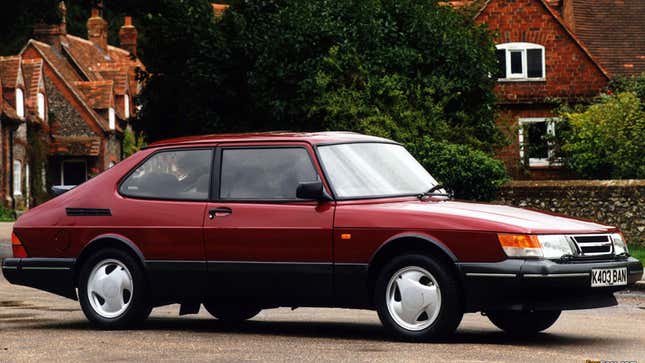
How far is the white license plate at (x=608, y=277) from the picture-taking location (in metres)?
9.92

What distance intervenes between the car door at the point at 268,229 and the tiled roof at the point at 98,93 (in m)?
58.4

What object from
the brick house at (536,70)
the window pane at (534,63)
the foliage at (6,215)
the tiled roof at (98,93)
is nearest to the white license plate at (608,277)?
the brick house at (536,70)

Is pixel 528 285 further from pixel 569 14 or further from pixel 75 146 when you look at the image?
pixel 75 146

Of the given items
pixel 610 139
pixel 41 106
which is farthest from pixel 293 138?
pixel 41 106

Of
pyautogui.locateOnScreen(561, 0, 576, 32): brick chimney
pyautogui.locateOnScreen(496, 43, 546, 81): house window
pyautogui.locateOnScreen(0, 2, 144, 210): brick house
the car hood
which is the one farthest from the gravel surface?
pyautogui.locateOnScreen(0, 2, 144, 210): brick house

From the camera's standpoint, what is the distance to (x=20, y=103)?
57719 millimetres

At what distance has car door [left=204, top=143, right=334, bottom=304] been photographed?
10.5 m

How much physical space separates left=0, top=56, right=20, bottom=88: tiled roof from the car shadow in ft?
150

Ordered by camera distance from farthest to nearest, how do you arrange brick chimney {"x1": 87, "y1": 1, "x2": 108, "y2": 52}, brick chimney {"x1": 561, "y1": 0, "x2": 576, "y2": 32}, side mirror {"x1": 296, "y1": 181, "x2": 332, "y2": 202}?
brick chimney {"x1": 87, "y1": 1, "x2": 108, "y2": 52} → brick chimney {"x1": 561, "y1": 0, "x2": 576, "y2": 32} → side mirror {"x1": 296, "y1": 181, "x2": 332, "y2": 202}

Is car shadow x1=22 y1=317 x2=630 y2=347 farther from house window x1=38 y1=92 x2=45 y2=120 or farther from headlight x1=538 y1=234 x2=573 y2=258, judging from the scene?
house window x1=38 y1=92 x2=45 y2=120

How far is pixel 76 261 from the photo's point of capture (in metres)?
11.5

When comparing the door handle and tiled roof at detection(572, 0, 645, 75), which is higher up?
tiled roof at detection(572, 0, 645, 75)

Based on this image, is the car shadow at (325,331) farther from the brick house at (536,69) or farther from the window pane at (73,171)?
the window pane at (73,171)

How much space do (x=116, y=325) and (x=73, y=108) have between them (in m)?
56.6
